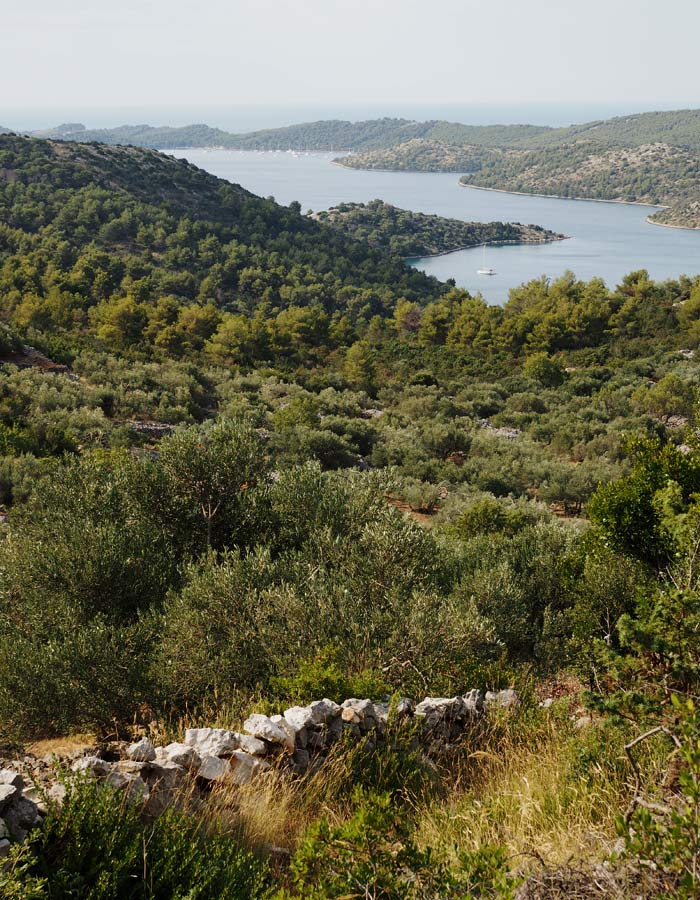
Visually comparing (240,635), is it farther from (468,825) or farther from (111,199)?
(111,199)

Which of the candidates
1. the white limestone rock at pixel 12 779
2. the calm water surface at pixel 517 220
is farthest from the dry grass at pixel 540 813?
the calm water surface at pixel 517 220

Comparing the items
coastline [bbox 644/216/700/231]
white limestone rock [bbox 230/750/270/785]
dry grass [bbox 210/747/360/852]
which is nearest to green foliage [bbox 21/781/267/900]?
dry grass [bbox 210/747/360/852]

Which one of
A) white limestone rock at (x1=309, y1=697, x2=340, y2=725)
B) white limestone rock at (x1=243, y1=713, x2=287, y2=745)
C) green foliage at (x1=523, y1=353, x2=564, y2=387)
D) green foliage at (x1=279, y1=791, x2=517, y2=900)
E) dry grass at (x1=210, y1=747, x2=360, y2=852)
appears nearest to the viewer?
green foliage at (x1=279, y1=791, x2=517, y2=900)

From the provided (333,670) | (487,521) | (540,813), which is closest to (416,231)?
(487,521)

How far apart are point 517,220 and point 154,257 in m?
89.5

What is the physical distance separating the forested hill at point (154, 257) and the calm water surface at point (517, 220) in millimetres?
18616

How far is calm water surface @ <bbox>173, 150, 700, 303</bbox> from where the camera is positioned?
3511 inches

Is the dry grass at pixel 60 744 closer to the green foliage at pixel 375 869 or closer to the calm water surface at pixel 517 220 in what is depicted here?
the green foliage at pixel 375 869

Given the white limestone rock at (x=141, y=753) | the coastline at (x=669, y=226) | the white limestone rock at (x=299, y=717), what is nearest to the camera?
the white limestone rock at (x=141, y=753)

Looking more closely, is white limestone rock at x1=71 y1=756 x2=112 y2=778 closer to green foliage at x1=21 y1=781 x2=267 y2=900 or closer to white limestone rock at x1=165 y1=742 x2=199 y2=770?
green foliage at x1=21 y1=781 x2=267 y2=900

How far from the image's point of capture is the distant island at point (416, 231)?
331 ft

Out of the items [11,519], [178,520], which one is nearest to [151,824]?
[178,520]

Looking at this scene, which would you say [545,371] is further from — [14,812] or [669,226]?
[669,226]

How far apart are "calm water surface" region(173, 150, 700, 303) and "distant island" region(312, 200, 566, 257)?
11.2ft
